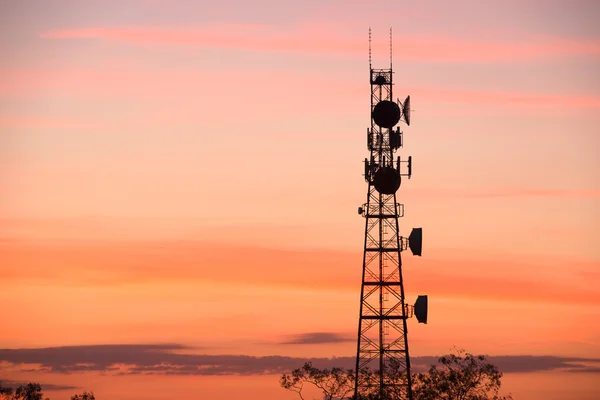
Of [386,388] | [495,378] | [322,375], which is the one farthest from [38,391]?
[495,378]

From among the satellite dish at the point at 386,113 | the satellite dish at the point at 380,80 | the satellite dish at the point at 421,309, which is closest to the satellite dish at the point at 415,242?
the satellite dish at the point at 421,309

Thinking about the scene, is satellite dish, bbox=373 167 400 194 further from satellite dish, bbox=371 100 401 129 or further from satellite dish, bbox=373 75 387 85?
satellite dish, bbox=373 75 387 85

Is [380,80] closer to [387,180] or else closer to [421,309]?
[387,180]

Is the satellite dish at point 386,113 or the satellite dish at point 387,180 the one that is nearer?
the satellite dish at point 387,180

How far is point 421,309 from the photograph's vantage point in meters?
88.3

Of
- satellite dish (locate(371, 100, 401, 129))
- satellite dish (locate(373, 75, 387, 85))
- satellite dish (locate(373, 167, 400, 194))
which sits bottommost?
satellite dish (locate(373, 167, 400, 194))

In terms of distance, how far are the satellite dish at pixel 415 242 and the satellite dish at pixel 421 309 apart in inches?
139

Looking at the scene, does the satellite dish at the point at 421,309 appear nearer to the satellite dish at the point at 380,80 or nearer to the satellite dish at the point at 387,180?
the satellite dish at the point at 387,180

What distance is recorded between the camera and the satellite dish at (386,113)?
89.5 m

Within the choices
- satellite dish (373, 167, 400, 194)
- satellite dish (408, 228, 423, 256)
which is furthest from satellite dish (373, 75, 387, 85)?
satellite dish (408, 228, 423, 256)

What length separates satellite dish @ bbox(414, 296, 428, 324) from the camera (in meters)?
88.1

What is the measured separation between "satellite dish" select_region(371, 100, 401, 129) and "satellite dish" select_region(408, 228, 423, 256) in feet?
27.9

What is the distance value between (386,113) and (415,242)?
10095mm

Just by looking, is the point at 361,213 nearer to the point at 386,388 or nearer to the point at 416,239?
the point at 416,239
